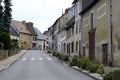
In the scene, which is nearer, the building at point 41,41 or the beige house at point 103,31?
the beige house at point 103,31

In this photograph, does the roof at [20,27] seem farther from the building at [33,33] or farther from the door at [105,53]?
the door at [105,53]

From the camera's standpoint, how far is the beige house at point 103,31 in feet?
110

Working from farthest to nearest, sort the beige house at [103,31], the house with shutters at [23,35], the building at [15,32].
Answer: the house with shutters at [23,35] → the building at [15,32] → the beige house at [103,31]

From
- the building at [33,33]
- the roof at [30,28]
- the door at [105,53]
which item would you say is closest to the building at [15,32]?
the roof at [30,28]

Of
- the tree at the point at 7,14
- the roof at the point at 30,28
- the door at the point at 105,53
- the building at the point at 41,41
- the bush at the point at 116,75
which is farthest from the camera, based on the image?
the building at the point at 41,41

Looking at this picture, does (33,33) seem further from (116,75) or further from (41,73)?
(116,75)

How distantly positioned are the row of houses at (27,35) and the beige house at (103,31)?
8044cm

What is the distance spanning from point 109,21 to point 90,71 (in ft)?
27.0

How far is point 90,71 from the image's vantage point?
2881 centimetres

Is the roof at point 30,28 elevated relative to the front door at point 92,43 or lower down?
elevated

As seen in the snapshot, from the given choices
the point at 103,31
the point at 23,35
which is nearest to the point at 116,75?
the point at 103,31

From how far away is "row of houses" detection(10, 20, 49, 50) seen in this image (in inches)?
5325

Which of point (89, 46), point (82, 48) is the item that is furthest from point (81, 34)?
point (89, 46)

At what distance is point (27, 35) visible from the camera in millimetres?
146250
